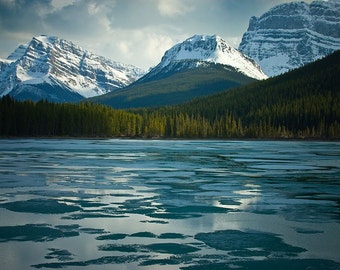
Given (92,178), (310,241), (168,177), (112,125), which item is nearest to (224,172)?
(168,177)

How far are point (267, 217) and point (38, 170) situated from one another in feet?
101

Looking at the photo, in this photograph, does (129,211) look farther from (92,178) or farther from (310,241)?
(92,178)

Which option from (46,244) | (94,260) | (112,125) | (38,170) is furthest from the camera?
(112,125)

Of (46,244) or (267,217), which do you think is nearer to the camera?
(46,244)

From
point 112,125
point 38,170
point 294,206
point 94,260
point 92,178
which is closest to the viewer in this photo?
point 94,260

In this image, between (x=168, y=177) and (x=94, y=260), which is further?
(x=168, y=177)

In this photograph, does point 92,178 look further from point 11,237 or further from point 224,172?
point 11,237

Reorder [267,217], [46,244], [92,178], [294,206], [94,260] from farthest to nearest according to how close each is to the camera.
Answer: [92,178] < [294,206] < [267,217] < [46,244] < [94,260]

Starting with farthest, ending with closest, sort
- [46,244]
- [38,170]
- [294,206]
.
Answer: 1. [38,170]
2. [294,206]
3. [46,244]

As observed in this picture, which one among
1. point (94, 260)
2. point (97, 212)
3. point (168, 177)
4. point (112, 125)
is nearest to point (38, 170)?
point (168, 177)

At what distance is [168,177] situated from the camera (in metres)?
46.7

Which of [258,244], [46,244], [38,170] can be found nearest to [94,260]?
[46,244]

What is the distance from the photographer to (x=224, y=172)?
51812 millimetres

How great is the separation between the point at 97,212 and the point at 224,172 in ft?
86.5
